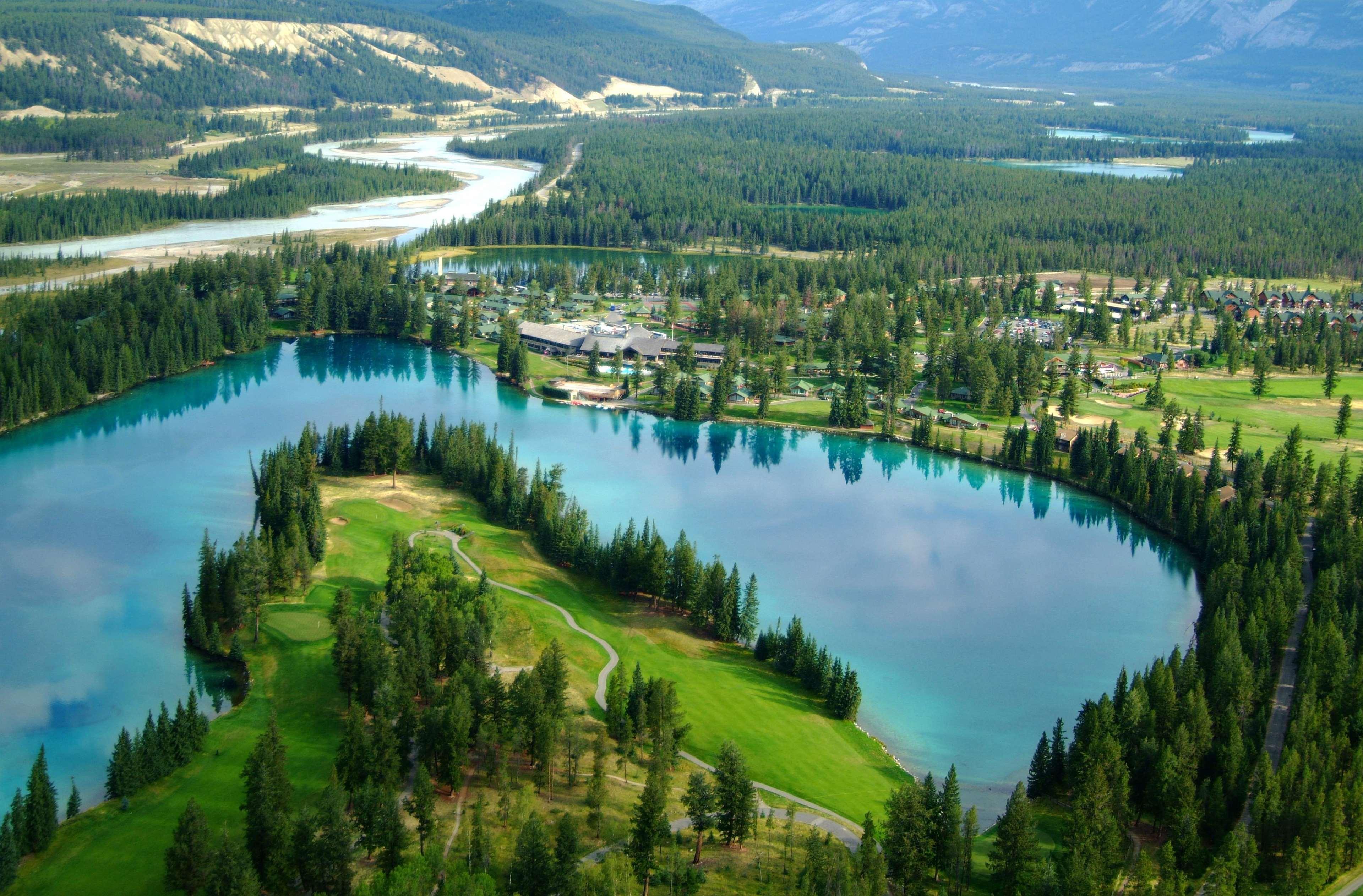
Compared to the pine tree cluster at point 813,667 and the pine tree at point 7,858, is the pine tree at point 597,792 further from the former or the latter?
the pine tree at point 7,858

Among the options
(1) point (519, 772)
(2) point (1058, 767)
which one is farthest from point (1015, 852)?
(1) point (519, 772)

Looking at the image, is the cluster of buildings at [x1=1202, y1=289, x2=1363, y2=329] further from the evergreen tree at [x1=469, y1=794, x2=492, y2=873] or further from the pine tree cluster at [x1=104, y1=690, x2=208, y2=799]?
the pine tree cluster at [x1=104, y1=690, x2=208, y2=799]

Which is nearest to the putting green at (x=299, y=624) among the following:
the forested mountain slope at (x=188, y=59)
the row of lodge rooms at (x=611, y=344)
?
the row of lodge rooms at (x=611, y=344)

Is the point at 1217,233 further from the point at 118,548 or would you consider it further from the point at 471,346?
the point at 118,548

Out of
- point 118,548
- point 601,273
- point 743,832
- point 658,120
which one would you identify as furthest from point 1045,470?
point 658,120

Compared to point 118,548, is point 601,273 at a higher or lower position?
higher

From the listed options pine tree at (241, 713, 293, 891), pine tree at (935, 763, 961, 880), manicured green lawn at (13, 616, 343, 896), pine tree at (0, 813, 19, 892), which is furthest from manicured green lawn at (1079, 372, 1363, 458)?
pine tree at (0, 813, 19, 892)

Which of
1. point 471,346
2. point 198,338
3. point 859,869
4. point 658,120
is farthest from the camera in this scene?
point 658,120
